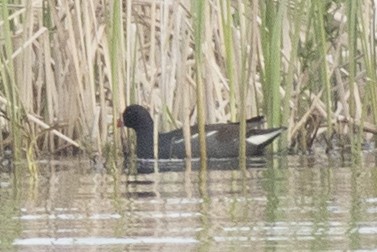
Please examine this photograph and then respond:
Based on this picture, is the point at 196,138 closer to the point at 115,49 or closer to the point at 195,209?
the point at 115,49

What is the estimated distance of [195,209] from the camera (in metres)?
6.38

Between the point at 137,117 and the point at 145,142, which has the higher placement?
the point at 137,117

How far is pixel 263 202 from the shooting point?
6656 millimetres

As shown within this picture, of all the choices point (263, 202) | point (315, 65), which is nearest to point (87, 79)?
point (315, 65)

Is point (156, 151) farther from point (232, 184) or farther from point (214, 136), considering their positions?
point (232, 184)

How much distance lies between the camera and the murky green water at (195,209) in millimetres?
5031

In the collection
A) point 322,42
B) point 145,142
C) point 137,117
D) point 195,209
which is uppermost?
point 322,42

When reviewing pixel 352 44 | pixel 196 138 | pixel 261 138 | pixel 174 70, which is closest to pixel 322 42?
pixel 352 44

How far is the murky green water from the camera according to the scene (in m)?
5.03

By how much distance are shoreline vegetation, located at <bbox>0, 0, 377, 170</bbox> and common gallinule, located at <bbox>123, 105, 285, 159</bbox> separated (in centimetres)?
12

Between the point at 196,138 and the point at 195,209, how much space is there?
4.53m

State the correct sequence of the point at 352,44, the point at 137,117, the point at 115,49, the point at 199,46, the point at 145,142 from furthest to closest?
1. the point at 145,142
2. the point at 137,117
3. the point at 352,44
4. the point at 115,49
5. the point at 199,46

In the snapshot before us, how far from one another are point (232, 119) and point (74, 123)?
46.0 inches

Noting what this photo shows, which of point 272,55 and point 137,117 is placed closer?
point 272,55
